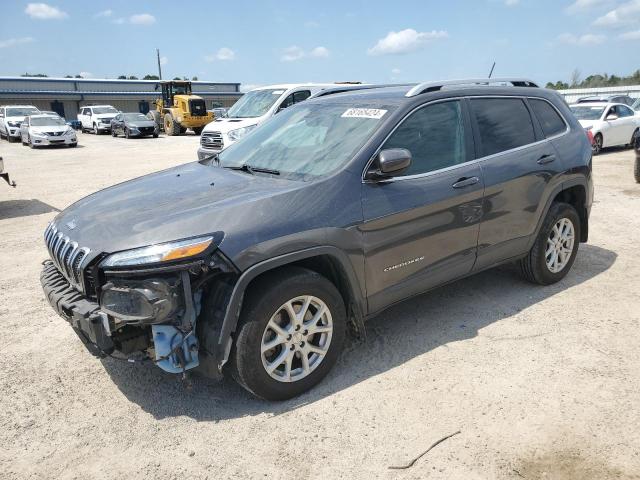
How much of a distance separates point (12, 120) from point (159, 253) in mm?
28976

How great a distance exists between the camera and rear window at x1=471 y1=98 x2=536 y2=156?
4078 millimetres

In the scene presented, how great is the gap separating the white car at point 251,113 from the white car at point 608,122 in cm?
824

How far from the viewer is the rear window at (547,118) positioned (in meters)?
4.59

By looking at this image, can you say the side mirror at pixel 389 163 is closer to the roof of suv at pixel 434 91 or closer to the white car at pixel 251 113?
the roof of suv at pixel 434 91

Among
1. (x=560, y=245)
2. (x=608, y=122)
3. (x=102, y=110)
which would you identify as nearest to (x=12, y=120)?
(x=102, y=110)

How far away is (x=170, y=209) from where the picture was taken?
A: 10.1 ft

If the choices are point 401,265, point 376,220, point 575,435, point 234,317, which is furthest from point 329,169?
point 575,435

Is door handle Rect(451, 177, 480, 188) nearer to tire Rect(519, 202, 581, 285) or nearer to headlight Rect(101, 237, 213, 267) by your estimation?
tire Rect(519, 202, 581, 285)

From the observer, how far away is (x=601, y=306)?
174 inches

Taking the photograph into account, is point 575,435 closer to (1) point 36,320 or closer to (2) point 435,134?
(2) point 435,134

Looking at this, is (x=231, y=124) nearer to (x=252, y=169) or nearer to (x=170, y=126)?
(x=252, y=169)

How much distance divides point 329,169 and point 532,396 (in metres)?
1.91

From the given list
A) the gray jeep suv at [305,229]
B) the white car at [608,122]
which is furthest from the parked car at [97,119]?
the gray jeep suv at [305,229]

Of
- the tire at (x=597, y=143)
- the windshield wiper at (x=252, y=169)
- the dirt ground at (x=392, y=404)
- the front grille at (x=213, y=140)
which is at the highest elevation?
the front grille at (x=213, y=140)
